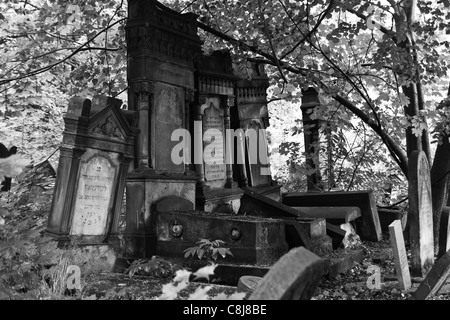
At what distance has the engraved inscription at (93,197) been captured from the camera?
6434 millimetres

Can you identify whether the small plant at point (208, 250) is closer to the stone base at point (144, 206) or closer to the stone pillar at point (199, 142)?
the stone base at point (144, 206)

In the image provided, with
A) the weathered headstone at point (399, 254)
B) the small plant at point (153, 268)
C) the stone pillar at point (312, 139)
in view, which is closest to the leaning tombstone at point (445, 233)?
the weathered headstone at point (399, 254)

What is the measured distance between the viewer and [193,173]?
873 centimetres

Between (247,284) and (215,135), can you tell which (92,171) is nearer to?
(247,284)

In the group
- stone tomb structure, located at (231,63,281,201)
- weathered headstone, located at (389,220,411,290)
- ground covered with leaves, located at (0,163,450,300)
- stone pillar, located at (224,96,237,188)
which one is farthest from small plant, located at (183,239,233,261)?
stone tomb structure, located at (231,63,281,201)

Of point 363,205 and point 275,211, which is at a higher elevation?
point 363,205

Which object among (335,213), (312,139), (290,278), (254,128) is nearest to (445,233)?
(335,213)

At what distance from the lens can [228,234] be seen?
22.2ft

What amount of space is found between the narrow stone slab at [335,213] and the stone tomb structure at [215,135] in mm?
1493

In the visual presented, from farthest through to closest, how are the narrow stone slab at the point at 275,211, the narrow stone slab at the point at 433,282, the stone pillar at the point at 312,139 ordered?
the stone pillar at the point at 312,139 → the narrow stone slab at the point at 275,211 → the narrow stone slab at the point at 433,282

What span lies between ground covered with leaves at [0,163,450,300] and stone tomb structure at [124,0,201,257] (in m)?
A: 0.99

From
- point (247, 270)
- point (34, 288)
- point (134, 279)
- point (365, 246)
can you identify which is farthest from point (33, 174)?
point (365, 246)

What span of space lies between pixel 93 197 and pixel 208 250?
168 cm

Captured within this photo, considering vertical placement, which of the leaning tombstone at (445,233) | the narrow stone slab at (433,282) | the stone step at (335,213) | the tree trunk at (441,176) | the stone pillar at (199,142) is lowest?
the narrow stone slab at (433,282)
